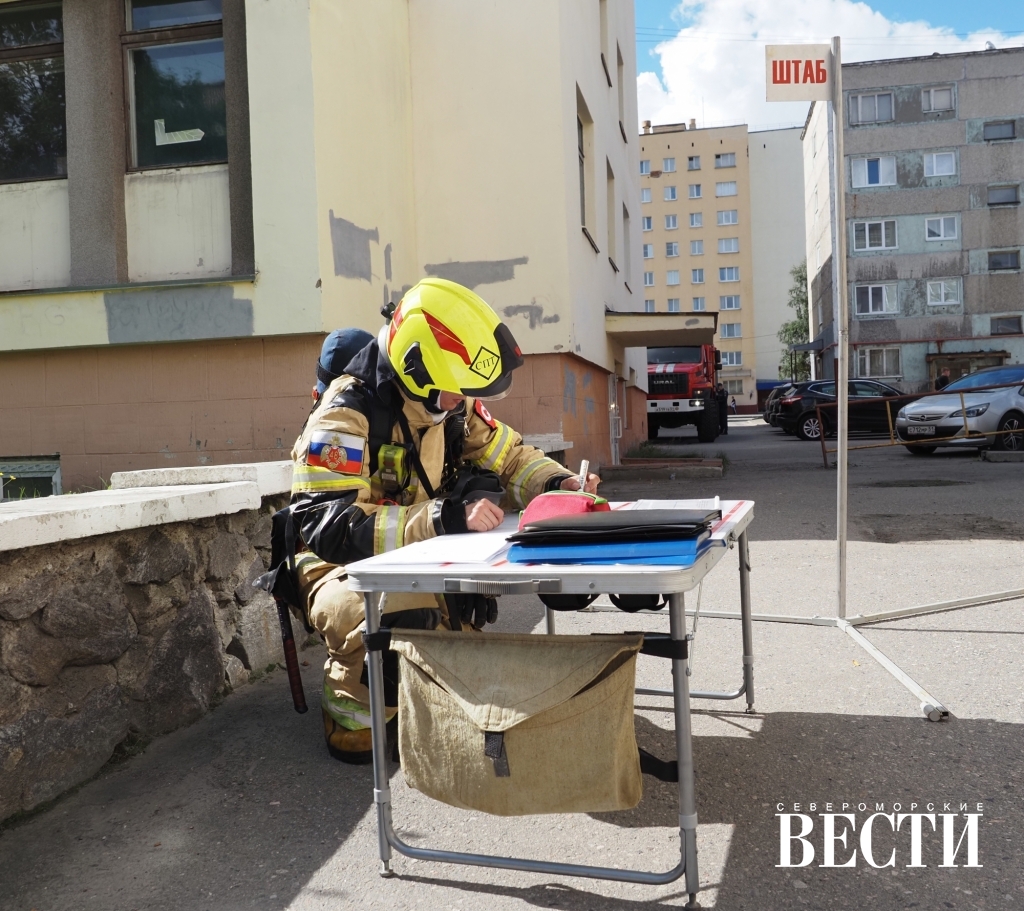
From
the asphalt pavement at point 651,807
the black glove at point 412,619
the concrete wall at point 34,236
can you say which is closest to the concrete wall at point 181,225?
the concrete wall at point 34,236

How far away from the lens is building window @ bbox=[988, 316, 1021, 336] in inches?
1467

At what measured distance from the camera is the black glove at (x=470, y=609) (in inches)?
115

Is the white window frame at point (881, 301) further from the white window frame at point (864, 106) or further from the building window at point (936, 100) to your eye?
the building window at point (936, 100)

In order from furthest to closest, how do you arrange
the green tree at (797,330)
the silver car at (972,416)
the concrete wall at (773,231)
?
the concrete wall at (773,231)
the green tree at (797,330)
the silver car at (972,416)

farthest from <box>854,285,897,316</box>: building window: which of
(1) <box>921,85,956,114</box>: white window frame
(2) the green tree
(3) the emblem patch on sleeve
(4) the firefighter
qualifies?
(4) the firefighter

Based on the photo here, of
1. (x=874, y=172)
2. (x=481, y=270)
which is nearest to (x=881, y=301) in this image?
(x=874, y=172)

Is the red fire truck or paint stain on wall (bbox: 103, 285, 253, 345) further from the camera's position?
the red fire truck

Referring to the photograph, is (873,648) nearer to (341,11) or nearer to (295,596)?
(295,596)

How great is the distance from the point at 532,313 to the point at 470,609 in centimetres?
658

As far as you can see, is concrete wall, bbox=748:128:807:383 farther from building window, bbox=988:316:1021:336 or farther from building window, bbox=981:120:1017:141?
building window, bbox=981:120:1017:141

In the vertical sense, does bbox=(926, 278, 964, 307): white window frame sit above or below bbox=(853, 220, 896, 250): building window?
below

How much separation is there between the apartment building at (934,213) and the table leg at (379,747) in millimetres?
38593

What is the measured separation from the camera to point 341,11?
7664mm

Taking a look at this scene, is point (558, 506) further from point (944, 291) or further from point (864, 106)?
point (864, 106)
